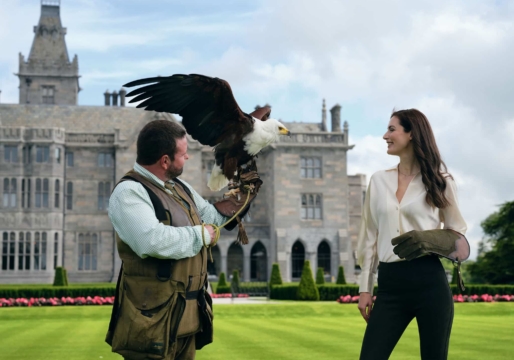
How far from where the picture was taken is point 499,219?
1246 inches

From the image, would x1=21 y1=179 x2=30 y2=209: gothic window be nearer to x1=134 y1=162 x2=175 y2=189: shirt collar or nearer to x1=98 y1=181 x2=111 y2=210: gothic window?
x1=98 y1=181 x2=111 y2=210: gothic window

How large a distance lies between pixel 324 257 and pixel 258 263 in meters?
3.64

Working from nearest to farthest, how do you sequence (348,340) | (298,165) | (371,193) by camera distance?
(371,193), (348,340), (298,165)

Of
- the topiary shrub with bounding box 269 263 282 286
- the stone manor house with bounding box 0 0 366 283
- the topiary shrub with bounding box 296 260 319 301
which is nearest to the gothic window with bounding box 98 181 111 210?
the stone manor house with bounding box 0 0 366 283

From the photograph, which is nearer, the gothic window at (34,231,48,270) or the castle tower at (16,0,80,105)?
the gothic window at (34,231,48,270)

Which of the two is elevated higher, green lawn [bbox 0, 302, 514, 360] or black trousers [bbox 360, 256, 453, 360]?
black trousers [bbox 360, 256, 453, 360]

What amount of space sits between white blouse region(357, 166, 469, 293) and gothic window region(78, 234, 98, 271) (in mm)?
34210

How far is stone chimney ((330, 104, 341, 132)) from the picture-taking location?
132 ft

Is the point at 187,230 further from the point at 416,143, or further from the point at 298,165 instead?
the point at 298,165

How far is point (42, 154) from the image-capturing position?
36688 millimetres

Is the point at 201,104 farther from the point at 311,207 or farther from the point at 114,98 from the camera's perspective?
the point at 114,98

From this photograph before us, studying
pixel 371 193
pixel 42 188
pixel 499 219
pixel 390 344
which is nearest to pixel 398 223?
pixel 371 193

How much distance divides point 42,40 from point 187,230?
49959mm

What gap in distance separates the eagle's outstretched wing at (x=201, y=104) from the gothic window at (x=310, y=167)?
34358 millimetres
